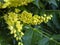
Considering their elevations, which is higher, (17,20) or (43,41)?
(17,20)

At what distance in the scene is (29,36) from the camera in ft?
2.78

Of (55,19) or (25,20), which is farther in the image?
(55,19)

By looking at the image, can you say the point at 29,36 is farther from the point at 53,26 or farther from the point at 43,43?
the point at 53,26

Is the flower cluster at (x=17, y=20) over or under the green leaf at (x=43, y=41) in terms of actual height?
over

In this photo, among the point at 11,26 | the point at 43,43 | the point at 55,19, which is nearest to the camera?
the point at 11,26

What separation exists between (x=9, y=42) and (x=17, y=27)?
0.33ft

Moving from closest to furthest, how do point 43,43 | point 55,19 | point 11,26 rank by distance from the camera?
point 11,26 → point 43,43 → point 55,19

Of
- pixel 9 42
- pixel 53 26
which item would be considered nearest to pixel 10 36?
pixel 9 42

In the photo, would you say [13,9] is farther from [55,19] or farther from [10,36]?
[55,19]

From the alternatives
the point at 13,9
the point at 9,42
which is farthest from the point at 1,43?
the point at 13,9

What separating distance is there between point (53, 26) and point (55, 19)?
0.04 metres

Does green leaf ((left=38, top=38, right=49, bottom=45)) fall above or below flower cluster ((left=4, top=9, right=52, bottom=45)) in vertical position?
below

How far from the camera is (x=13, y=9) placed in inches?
31.7

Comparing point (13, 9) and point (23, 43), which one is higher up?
point (13, 9)
